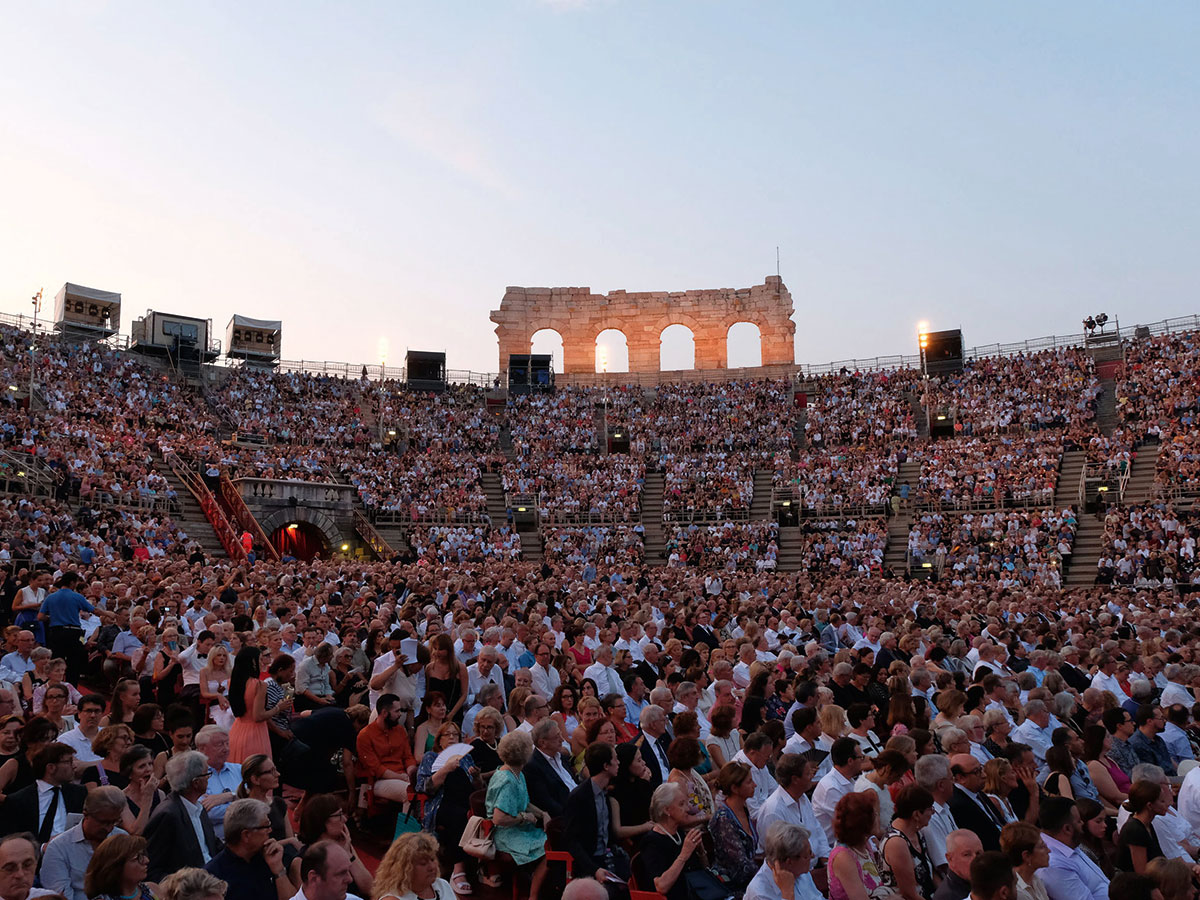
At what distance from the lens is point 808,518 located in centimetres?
3597

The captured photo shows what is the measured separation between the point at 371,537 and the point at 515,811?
28.5 metres

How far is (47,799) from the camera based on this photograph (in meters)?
5.61

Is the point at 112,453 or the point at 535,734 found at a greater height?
the point at 112,453

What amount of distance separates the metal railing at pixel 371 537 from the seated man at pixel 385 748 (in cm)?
2547

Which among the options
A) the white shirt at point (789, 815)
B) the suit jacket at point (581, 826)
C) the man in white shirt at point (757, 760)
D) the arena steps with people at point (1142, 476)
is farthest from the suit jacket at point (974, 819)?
the arena steps with people at point (1142, 476)

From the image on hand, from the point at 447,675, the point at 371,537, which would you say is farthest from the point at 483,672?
the point at 371,537

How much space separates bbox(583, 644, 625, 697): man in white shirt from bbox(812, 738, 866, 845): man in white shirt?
3.01 metres

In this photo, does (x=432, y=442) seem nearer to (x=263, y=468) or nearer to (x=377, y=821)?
(x=263, y=468)

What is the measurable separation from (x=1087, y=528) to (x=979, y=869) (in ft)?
94.2

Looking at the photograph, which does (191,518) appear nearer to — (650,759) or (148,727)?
(148,727)

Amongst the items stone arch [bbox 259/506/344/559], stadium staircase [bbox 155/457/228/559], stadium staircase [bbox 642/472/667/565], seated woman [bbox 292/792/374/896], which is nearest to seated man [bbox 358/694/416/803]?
seated woman [bbox 292/792/374/896]

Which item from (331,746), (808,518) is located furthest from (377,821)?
(808,518)

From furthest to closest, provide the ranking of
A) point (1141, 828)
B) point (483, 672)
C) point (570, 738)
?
point (483, 672), point (570, 738), point (1141, 828)

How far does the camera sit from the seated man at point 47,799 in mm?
5375
